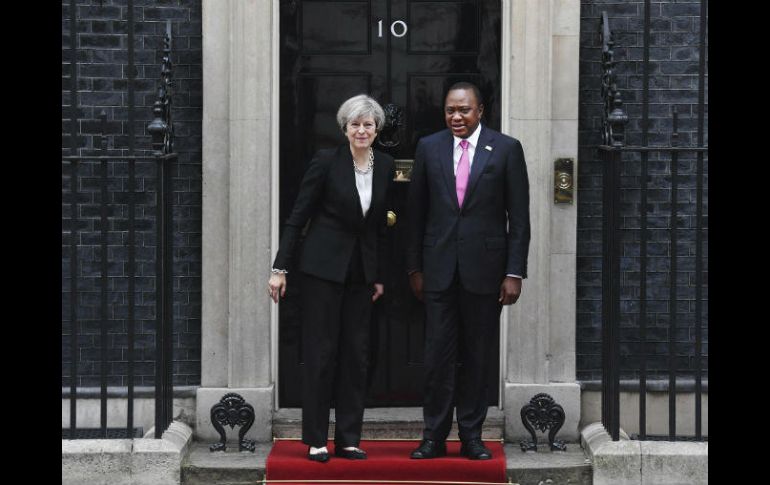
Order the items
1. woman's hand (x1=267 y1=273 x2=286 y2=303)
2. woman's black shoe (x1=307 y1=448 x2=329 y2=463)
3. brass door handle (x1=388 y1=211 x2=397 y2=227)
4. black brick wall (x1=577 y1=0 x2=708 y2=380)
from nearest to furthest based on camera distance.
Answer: woman's hand (x1=267 y1=273 x2=286 y2=303)
woman's black shoe (x1=307 y1=448 x2=329 y2=463)
brass door handle (x1=388 y1=211 x2=397 y2=227)
black brick wall (x1=577 y1=0 x2=708 y2=380)

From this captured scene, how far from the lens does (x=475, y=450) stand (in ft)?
23.5

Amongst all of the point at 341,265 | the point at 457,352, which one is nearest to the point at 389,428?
the point at 457,352

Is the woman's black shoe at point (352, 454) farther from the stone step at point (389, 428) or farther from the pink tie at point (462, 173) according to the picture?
the pink tie at point (462, 173)

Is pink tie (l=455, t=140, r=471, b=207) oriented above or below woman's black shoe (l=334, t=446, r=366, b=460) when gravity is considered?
above

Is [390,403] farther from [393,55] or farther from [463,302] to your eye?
[393,55]

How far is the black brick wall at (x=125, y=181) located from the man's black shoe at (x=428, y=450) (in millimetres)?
1458

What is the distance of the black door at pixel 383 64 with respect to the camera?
25.8 feet

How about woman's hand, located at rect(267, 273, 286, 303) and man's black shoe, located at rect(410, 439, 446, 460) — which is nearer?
woman's hand, located at rect(267, 273, 286, 303)

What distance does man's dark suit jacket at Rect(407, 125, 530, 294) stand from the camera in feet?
22.9

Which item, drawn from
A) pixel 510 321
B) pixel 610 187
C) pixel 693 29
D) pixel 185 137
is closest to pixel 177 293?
pixel 185 137

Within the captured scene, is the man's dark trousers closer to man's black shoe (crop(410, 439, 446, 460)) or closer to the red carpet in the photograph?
man's black shoe (crop(410, 439, 446, 460))

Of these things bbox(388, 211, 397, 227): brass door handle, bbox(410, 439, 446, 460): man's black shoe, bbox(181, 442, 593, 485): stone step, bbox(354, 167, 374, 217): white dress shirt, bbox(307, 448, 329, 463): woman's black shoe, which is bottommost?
bbox(181, 442, 593, 485): stone step

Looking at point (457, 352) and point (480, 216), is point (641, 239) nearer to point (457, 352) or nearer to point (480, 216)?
point (480, 216)

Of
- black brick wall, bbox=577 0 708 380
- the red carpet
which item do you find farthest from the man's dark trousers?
black brick wall, bbox=577 0 708 380
